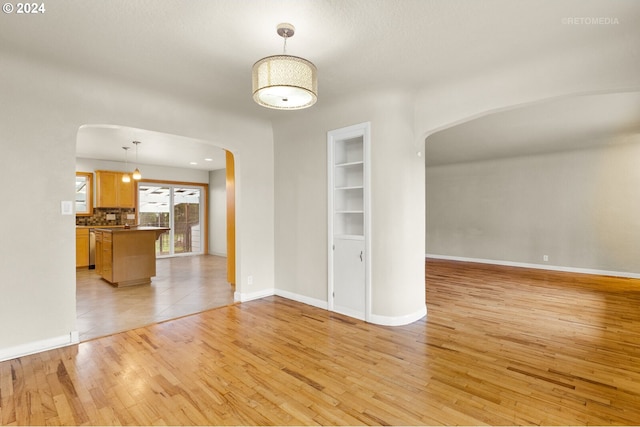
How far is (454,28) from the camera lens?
2338 millimetres

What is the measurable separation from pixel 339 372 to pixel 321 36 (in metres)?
2.68

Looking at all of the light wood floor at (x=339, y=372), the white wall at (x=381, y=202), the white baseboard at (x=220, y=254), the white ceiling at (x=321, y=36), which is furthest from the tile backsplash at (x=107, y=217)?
the white wall at (x=381, y=202)

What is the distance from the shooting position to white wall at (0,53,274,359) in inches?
108

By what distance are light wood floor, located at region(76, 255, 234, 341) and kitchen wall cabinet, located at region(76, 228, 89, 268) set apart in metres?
0.25

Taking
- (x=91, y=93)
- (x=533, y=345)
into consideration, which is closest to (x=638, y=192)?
(x=533, y=345)

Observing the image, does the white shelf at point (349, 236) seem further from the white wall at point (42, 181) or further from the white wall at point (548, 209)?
the white wall at point (548, 209)

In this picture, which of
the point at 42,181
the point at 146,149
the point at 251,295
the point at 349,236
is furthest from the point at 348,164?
the point at 146,149

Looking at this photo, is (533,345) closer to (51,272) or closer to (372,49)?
(372,49)

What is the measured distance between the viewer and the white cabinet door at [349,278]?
148 inches

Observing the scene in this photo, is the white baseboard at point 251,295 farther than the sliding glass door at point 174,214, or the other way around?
the sliding glass door at point 174,214

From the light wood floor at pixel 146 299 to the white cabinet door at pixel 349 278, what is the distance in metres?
1.62

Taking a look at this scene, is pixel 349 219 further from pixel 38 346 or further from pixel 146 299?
pixel 38 346

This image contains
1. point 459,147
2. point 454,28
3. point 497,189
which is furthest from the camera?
point 497,189

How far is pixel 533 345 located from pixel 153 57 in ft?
14.6
